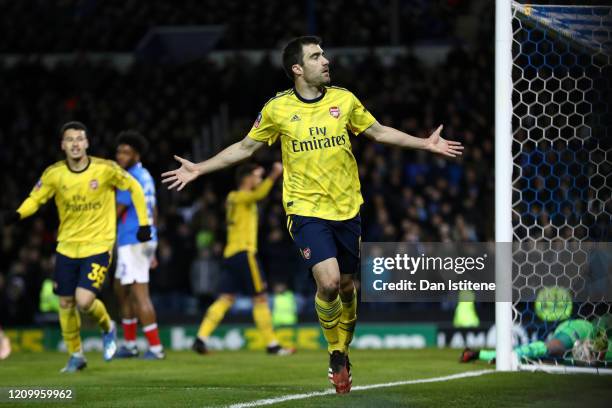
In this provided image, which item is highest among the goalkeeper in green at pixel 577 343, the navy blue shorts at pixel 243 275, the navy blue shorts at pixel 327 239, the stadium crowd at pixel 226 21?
the stadium crowd at pixel 226 21

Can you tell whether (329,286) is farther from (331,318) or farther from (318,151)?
(318,151)

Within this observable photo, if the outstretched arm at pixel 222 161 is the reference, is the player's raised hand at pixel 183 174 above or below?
below

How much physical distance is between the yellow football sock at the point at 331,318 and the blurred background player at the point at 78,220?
283cm

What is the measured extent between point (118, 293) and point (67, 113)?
11295 millimetres

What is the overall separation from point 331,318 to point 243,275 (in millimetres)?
4825

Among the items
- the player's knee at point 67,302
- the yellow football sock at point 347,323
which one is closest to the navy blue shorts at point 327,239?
the yellow football sock at point 347,323

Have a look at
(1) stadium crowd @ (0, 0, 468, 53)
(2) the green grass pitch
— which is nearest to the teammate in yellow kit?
(2) the green grass pitch

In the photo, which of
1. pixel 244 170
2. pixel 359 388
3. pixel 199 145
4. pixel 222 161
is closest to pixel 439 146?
pixel 222 161

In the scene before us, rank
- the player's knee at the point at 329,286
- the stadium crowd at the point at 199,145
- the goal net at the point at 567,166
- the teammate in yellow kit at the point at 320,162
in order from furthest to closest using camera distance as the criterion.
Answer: the stadium crowd at the point at 199,145
the goal net at the point at 567,166
the teammate in yellow kit at the point at 320,162
the player's knee at the point at 329,286

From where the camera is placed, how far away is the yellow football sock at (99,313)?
34.2 feet

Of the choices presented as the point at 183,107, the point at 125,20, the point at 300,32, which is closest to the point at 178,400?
the point at 183,107

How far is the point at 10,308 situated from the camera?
16500 mm

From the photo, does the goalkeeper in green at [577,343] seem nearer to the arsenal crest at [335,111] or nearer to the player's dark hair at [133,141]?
the arsenal crest at [335,111]

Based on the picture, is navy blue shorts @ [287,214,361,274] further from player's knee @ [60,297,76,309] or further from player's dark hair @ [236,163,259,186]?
player's dark hair @ [236,163,259,186]
